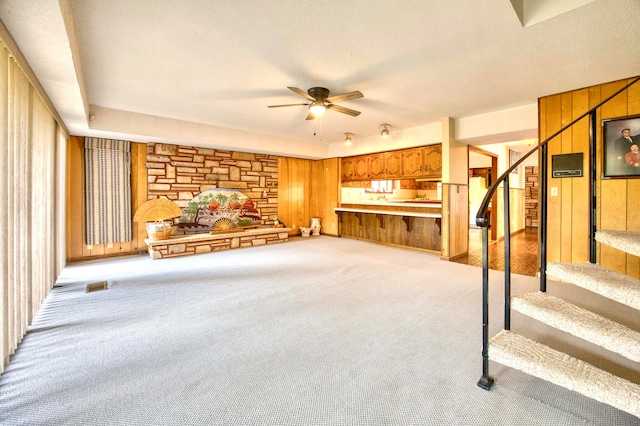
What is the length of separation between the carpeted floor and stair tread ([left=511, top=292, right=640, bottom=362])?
1.27 ft

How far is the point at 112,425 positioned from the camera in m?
1.43

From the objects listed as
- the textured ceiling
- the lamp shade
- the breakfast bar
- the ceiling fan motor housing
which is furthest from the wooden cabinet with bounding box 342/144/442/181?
the lamp shade

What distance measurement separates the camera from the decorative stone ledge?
5.24 meters

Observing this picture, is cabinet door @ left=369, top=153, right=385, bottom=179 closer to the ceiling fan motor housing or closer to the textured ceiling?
the textured ceiling

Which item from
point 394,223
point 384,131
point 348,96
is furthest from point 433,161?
point 348,96

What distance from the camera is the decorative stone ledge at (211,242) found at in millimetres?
5242

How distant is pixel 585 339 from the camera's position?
5.41ft

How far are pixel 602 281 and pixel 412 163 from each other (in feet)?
14.8

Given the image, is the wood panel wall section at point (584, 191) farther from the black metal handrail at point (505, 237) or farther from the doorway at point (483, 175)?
the black metal handrail at point (505, 237)

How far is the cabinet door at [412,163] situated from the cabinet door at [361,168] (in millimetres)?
1089

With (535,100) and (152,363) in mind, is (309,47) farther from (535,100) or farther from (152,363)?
(535,100)

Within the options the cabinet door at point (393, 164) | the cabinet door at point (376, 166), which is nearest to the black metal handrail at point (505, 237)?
the cabinet door at point (393, 164)

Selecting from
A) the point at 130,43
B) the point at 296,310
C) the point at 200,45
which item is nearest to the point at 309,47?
the point at 200,45

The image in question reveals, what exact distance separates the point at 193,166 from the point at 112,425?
→ 17.9 feet
